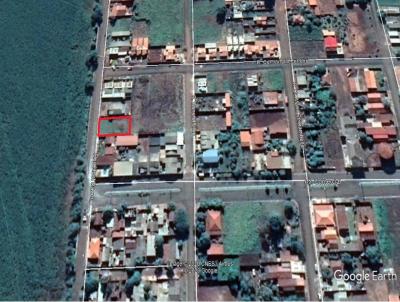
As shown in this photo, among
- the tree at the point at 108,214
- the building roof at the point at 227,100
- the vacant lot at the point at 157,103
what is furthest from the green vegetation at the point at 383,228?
the tree at the point at 108,214

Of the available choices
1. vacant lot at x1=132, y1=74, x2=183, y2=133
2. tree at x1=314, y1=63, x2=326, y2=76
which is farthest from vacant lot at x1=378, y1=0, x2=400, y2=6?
vacant lot at x1=132, y1=74, x2=183, y2=133

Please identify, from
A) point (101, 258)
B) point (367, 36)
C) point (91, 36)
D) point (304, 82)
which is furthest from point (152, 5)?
point (101, 258)

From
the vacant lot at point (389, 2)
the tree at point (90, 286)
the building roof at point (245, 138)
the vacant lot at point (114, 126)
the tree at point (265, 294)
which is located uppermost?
the vacant lot at point (389, 2)

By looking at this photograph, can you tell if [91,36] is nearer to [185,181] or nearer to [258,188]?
[185,181]

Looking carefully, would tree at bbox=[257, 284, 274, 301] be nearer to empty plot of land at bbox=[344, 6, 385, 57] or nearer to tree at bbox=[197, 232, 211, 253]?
tree at bbox=[197, 232, 211, 253]

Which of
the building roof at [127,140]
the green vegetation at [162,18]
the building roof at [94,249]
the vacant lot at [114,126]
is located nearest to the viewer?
the building roof at [94,249]

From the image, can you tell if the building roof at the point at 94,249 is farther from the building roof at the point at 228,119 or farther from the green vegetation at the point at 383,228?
the green vegetation at the point at 383,228
